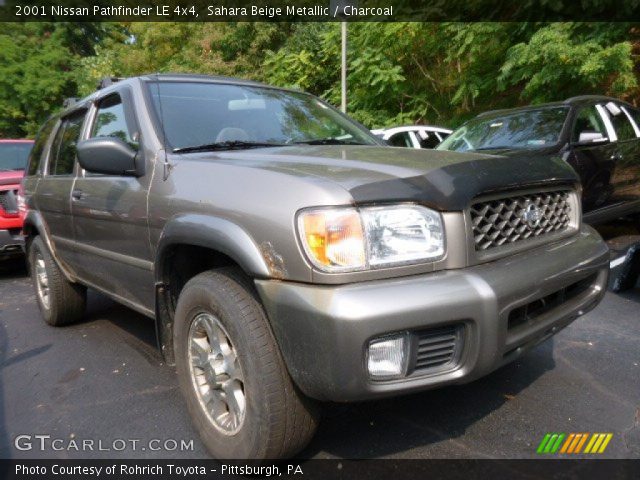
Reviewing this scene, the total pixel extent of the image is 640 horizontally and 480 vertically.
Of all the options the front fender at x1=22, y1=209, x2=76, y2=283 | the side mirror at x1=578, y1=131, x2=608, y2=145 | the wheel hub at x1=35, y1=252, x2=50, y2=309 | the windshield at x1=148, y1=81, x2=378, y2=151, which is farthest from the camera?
the side mirror at x1=578, y1=131, x2=608, y2=145

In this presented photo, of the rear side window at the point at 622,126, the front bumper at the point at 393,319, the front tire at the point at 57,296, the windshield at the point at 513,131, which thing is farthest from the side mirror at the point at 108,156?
the rear side window at the point at 622,126

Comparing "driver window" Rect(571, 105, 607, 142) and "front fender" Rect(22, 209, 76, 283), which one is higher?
"driver window" Rect(571, 105, 607, 142)

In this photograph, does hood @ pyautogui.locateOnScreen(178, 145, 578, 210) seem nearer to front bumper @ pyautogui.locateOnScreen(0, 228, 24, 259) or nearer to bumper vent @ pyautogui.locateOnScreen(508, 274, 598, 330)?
bumper vent @ pyautogui.locateOnScreen(508, 274, 598, 330)

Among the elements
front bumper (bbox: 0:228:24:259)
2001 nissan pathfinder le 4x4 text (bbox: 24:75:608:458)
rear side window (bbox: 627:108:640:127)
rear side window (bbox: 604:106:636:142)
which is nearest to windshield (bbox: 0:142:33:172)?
front bumper (bbox: 0:228:24:259)

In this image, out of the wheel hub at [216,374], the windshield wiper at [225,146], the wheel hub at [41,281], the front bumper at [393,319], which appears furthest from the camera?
the wheel hub at [41,281]

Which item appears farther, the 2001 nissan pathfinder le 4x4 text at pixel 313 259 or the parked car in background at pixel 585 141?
the parked car in background at pixel 585 141

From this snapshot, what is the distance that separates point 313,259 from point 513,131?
4.59 metres

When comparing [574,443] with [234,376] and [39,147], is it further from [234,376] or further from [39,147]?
[39,147]

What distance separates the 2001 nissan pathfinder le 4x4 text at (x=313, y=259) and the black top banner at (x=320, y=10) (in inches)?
218

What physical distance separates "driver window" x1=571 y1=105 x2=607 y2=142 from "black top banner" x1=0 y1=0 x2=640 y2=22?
1.77 m

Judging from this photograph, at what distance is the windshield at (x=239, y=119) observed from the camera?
105 inches

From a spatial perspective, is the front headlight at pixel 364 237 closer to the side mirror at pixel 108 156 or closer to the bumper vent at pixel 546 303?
the bumper vent at pixel 546 303

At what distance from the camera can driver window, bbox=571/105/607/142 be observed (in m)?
5.21

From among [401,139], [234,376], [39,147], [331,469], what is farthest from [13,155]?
[331,469]
